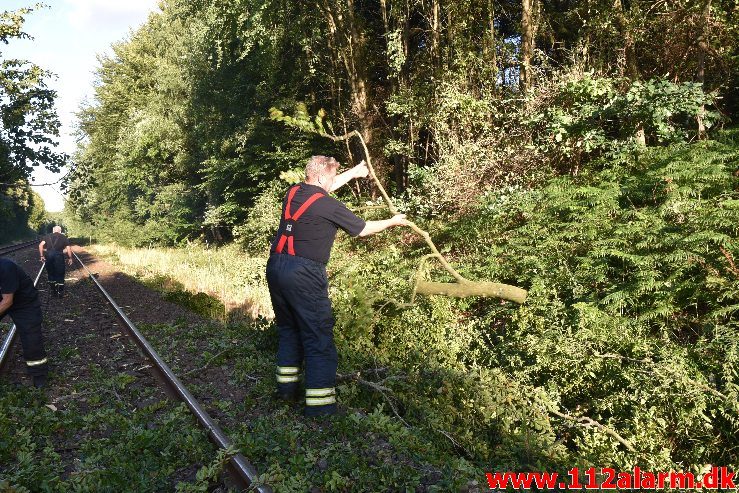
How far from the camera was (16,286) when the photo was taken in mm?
6176

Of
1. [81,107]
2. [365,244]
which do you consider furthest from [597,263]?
[81,107]

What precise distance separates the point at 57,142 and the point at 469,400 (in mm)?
35305

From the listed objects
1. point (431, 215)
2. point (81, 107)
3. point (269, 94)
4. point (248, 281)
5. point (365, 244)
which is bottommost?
point (248, 281)

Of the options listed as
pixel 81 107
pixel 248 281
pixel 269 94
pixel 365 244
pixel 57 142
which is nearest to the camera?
pixel 365 244

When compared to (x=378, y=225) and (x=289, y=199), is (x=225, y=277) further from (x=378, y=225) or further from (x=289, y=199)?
(x=378, y=225)

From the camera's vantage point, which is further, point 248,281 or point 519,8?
point 248,281

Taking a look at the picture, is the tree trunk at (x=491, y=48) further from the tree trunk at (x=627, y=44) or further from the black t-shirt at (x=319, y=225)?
the black t-shirt at (x=319, y=225)

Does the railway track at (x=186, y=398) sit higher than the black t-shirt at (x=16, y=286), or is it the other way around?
the black t-shirt at (x=16, y=286)

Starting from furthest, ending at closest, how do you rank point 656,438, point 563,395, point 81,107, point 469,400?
point 81,107
point 563,395
point 469,400
point 656,438

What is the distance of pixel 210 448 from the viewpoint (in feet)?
13.9

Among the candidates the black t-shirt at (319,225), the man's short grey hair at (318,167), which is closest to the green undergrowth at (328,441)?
the black t-shirt at (319,225)

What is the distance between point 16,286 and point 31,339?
0.70m

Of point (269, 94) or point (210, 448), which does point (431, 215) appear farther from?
point (269, 94)

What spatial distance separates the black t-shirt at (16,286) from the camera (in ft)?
19.9
